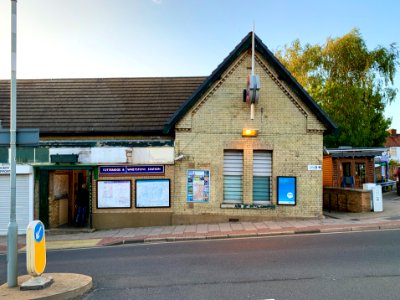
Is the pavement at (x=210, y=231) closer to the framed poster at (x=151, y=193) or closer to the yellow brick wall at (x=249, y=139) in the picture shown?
the yellow brick wall at (x=249, y=139)

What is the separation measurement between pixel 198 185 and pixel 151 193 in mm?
2004

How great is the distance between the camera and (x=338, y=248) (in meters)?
9.62

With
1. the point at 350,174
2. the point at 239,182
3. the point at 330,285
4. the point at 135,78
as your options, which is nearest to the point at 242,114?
the point at 239,182

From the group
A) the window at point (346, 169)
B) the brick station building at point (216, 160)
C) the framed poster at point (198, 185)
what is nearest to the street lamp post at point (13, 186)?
the brick station building at point (216, 160)

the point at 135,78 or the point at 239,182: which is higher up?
the point at 135,78

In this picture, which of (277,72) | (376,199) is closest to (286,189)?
(376,199)

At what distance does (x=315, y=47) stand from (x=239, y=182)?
18489 mm

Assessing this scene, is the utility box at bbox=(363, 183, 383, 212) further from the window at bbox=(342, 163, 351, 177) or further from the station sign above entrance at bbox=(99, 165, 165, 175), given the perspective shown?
the station sign above entrance at bbox=(99, 165, 165, 175)

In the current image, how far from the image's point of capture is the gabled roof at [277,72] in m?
15.1

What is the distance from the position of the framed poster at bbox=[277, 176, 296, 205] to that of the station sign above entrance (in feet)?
16.3

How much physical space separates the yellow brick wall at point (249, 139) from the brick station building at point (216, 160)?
0.04m

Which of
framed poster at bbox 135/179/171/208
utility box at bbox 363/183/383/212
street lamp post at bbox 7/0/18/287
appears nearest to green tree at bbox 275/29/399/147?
utility box at bbox 363/183/383/212

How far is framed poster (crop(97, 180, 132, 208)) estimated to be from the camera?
1538 centimetres

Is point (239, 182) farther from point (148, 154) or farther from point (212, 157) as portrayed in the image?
point (148, 154)
